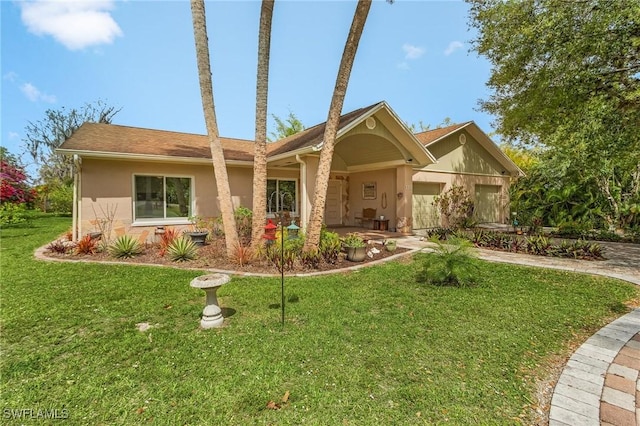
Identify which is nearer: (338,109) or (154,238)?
(338,109)

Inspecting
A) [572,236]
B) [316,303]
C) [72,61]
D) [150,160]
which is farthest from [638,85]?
[72,61]

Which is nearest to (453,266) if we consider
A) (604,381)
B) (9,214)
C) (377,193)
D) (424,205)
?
(604,381)

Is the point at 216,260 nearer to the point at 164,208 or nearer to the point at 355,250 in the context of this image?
the point at 355,250

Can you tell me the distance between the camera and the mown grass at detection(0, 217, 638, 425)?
2.59 m

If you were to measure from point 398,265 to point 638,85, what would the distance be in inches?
319

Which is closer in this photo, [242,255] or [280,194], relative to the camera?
[242,255]

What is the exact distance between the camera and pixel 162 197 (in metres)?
10.7

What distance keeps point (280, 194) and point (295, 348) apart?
1002 centimetres

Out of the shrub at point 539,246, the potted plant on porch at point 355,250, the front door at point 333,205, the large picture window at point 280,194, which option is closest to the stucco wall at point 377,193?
the front door at point 333,205

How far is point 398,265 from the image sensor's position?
25.0 ft

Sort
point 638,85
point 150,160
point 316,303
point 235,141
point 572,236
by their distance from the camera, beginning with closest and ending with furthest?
point 316,303
point 638,85
point 150,160
point 572,236
point 235,141

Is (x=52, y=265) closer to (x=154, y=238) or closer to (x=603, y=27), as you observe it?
(x=154, y=238)

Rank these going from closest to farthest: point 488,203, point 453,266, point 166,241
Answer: point 453,266
point 166,241
point 488,203

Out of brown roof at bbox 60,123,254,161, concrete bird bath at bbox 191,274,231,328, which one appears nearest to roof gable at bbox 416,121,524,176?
brown roof at bbox 60,123,254,161
